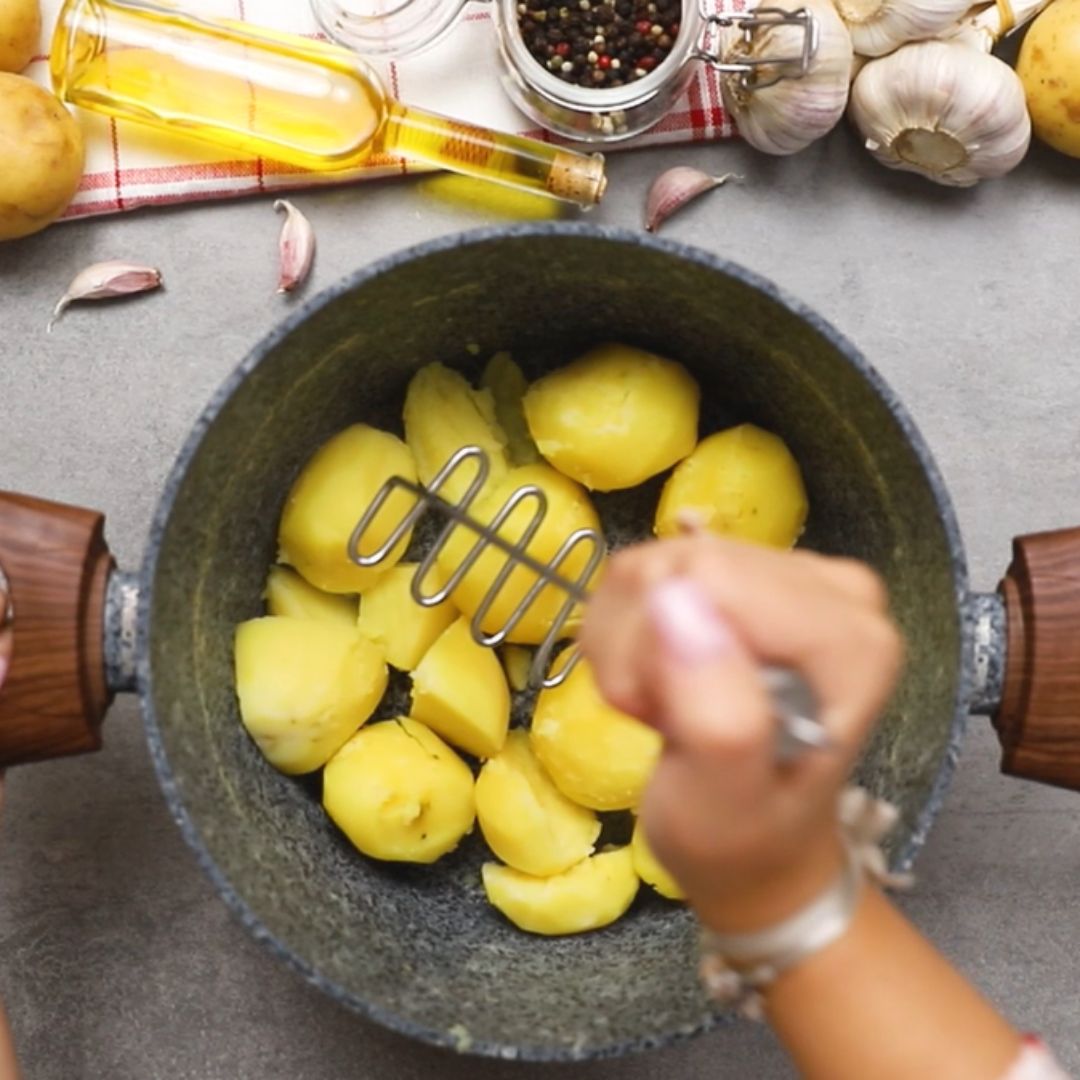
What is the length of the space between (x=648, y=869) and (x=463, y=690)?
6.2 inches

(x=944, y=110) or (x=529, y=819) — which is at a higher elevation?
(x=944, y=110)

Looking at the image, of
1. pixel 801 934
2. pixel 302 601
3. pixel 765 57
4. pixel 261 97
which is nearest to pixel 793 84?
pixel 765 57

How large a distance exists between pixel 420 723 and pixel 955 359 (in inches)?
17.3

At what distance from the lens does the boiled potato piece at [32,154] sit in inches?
32.8

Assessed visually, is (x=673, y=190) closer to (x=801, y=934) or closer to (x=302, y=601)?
(x=302, y=601)

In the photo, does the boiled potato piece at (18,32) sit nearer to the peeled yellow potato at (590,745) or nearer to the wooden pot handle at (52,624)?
the wooden pot handle at (52,624)

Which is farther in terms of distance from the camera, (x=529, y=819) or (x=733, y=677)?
(x=529, y=819)

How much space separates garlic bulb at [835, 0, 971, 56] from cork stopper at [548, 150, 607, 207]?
184 millimetres

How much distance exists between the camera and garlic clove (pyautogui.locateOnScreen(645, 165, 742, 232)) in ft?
2.95

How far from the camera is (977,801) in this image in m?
0.92

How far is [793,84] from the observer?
854 millimetres

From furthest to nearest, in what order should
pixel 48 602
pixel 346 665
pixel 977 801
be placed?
pixel 977 801 → pixel 346 665 → pixel 48 602

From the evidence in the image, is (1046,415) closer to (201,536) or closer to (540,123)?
(540,123)

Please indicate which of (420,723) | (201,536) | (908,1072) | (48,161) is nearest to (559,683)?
(420,723)
